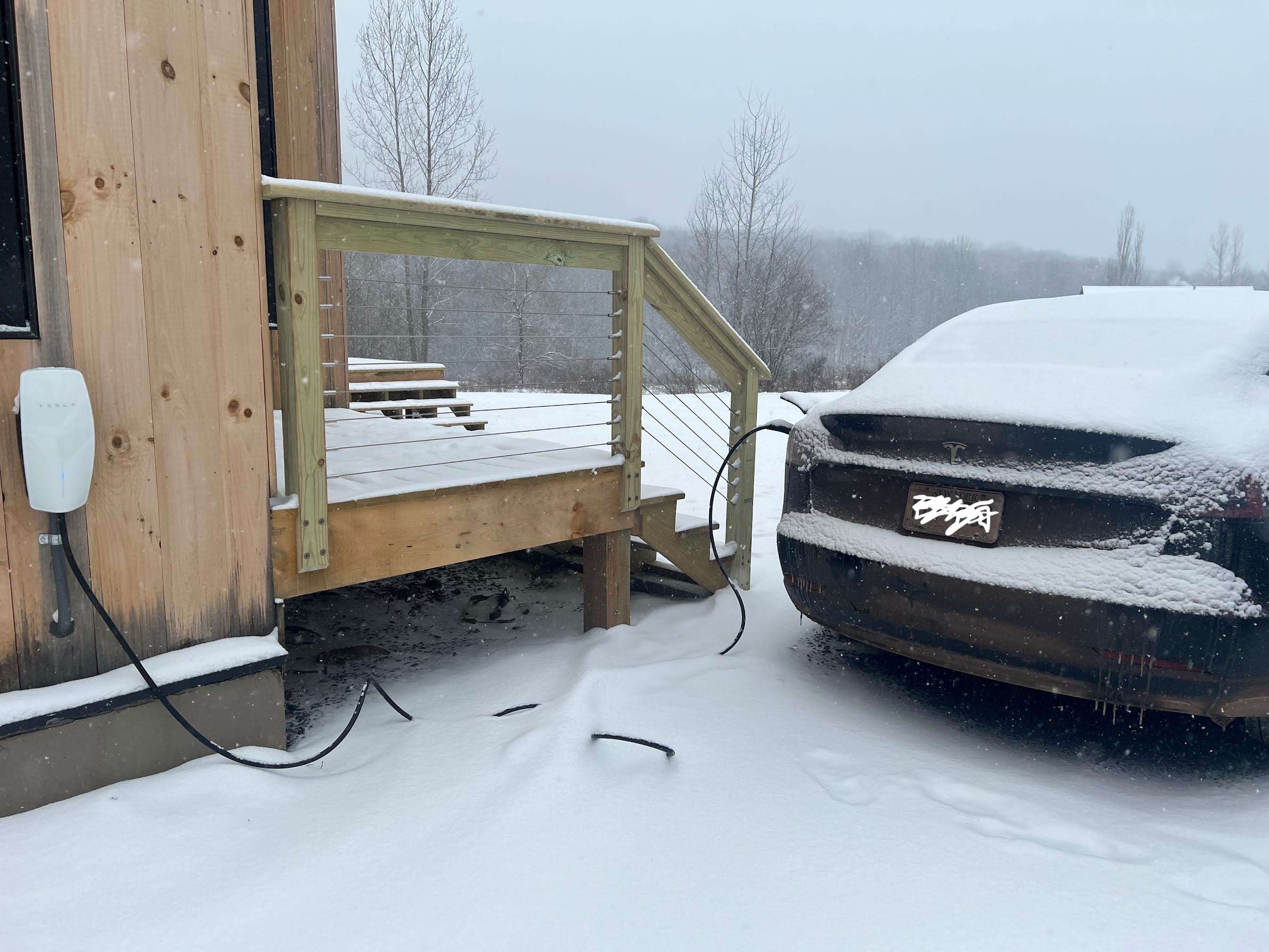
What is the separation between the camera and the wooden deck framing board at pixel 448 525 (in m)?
2.66

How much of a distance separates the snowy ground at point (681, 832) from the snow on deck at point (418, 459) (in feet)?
2.50

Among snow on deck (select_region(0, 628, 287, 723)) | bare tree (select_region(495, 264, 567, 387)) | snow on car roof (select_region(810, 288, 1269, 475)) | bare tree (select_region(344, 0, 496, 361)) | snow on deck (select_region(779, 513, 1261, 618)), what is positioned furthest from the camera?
bare tree (select_region(495, 264, 567, 387))

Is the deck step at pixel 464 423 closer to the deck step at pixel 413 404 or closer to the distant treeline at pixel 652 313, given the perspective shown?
the deck step at pixel 413 404

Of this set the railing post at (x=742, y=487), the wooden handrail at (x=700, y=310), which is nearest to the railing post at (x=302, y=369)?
the wooden handrail at (x=700, y=310)

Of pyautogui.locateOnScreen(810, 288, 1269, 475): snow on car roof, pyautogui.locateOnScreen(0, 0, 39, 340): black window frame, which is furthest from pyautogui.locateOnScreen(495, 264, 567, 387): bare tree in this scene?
pyautogui.locateOnScreen(0, 0, 39, 340): black window frame

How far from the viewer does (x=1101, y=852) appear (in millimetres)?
2016

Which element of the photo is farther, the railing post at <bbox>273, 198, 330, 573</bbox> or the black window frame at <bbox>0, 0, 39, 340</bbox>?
the railing post at <bbox>273, 198, 330, 573</bbox>

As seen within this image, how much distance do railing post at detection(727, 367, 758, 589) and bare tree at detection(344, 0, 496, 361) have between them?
17.0 m

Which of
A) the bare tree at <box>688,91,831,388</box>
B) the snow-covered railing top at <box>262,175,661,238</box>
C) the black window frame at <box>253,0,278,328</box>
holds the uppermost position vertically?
the bare tree at <box>688,91,831,388</box>

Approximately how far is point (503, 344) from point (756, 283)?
413 inches

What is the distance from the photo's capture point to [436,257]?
273cm

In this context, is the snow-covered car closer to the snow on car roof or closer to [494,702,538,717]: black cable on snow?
the snow on car roof

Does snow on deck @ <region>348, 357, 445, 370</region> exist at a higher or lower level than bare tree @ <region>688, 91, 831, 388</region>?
lower

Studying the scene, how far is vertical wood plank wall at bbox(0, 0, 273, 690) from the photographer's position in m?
1.98
